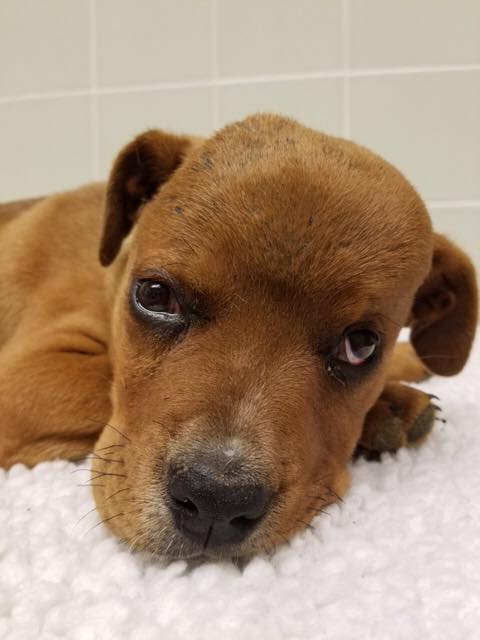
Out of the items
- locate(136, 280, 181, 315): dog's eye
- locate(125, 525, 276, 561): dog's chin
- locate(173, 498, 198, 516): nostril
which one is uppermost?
locate(136, 280, 181, 315): dog's eye

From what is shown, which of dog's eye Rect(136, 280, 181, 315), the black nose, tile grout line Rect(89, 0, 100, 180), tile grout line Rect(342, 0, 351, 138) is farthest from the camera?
tile grout line Rect(89, 0, 100, 180)

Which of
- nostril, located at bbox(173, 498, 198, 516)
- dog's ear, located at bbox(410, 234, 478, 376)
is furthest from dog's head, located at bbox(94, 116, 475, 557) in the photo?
dog's ear, located at bbox(410, 234, 478, 376)

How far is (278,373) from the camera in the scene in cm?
146

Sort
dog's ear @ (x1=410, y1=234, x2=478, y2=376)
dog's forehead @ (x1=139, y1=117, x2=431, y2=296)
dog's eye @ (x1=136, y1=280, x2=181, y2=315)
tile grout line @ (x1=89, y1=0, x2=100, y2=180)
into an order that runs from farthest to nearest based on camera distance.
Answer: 1. tile grout line @ (x1=89, y1=0, x2=100, y2=180)
2. dog's ear @ (x1=410, y1=234, x2=478, y2=376)
3. dog's eye @ (x1=136, y1=280, x2=181, y2=315)
4. dog's forehead @ (x1=139, y1=117, x2=431, y2=296)

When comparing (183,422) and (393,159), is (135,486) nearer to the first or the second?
(183,422)

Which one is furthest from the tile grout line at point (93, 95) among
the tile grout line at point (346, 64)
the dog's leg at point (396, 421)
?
the dog's leg at point (396, 421)

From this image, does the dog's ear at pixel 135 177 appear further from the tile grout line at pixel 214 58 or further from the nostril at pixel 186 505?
the tile grout line at pixel 214 58

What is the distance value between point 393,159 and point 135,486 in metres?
3.59

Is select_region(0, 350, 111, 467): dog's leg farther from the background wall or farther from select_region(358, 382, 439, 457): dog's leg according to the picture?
the background wall

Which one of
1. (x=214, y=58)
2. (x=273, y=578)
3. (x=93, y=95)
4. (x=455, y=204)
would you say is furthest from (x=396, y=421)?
(x=93, y=95)

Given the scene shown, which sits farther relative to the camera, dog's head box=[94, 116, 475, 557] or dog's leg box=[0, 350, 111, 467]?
dog's leg box=[0, 350, 111, 467]

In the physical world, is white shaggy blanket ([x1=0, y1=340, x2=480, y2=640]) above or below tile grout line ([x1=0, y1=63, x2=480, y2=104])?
below

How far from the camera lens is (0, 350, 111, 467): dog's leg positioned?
1.98 m

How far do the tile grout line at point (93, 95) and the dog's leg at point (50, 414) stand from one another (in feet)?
9.76
